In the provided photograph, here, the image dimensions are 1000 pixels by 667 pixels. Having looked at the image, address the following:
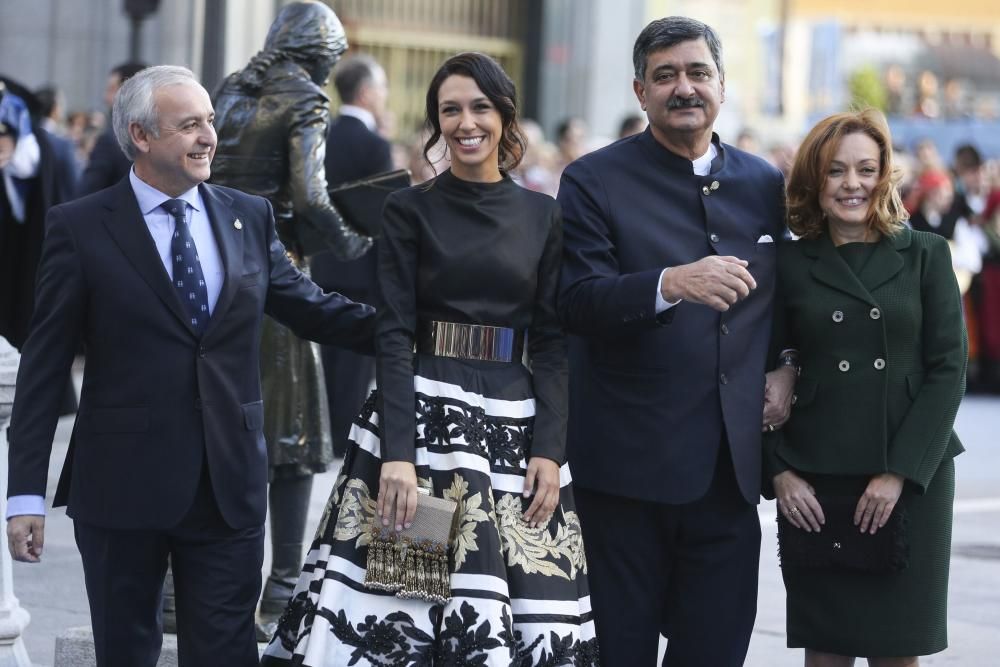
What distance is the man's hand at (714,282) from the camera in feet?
12.5

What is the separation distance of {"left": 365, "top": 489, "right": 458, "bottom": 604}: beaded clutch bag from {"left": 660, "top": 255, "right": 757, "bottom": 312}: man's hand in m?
0.76

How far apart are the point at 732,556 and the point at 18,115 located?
5.47m

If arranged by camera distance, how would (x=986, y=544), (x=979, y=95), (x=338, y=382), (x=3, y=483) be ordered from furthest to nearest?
(x=979, y=95) → (x=338, y=382) → (x=986, y=544) → (x=3, y=483)

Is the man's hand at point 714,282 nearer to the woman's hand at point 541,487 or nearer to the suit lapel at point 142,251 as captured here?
the woman's hand at point 541,487

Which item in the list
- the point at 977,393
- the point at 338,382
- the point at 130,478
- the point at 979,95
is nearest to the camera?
the point at 130,478

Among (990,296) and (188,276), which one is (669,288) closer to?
(188,276)

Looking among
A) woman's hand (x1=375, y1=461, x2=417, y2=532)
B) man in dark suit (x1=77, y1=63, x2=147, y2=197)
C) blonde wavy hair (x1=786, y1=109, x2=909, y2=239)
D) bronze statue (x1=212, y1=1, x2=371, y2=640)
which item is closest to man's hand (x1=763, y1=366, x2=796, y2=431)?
blonde wavy hair (x1=786, y1=109, x2=909, y2=239)

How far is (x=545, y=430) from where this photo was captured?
4027 millimetres

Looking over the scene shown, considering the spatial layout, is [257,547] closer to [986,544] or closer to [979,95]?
[986,544]

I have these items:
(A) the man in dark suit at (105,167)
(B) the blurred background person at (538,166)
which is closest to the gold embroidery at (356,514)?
(A) the man in dark suit at (105,167)

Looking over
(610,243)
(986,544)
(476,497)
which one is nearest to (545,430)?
(476,497)

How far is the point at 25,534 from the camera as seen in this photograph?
154 inches

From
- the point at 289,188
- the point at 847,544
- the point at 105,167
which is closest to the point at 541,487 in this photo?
the point at 847,544

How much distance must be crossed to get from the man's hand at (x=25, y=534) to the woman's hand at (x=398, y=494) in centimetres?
83
